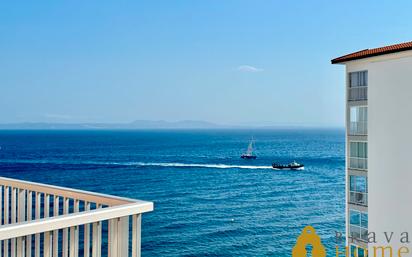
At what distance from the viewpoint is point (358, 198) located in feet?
43.8

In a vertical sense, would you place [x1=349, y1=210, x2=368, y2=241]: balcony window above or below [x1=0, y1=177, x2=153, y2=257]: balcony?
below

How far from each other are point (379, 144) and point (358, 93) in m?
1.75

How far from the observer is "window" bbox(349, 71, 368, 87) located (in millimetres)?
13273

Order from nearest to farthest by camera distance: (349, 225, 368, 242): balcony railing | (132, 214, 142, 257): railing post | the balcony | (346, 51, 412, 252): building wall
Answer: the balcony < (132, 214, 142, 257): railing post < (346, 51, 412, 252): building wall < (349, 225, 368, 242): balcony railing

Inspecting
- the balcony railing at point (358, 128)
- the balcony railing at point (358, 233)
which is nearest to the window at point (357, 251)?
the balcony railing at point (358, 233)

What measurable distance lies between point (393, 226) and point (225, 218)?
57.0 ft

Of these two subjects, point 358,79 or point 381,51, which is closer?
point 381,51

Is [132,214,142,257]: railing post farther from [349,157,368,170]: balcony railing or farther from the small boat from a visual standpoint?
the small boat

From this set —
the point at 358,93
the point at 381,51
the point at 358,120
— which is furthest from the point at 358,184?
the point at 381,51

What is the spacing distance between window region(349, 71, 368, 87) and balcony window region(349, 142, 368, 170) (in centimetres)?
187

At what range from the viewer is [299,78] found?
75.0 metres

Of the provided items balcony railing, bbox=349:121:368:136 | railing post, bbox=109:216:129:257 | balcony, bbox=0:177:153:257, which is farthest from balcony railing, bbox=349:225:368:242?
railing post, bbox=109:216:129:257

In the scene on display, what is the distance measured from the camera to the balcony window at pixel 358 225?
42.9 feet

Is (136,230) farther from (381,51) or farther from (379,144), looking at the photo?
(379,144)
